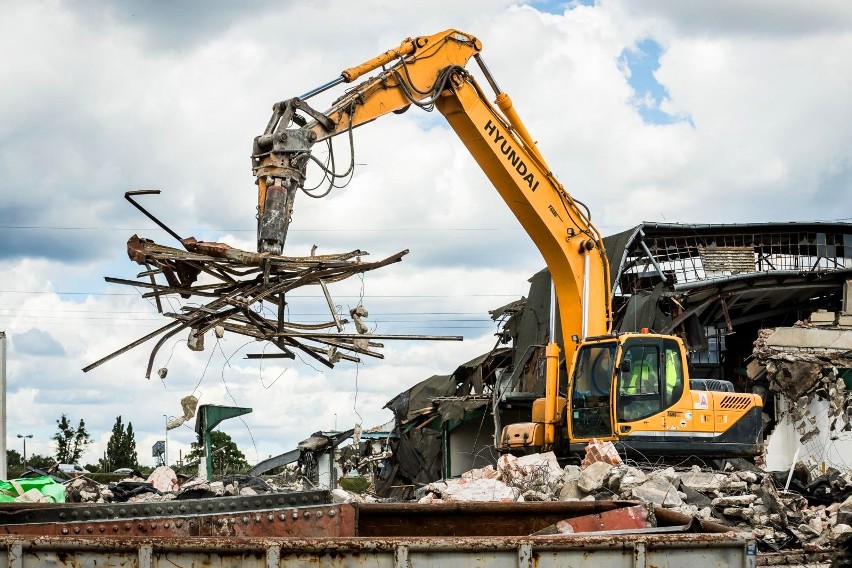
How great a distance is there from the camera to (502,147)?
15.6 meters

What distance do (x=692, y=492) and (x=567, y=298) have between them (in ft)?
15.1

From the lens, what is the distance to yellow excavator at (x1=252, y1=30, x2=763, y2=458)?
14.1m

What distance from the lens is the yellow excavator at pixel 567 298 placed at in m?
14.1

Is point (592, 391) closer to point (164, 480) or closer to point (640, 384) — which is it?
point (640, 384)

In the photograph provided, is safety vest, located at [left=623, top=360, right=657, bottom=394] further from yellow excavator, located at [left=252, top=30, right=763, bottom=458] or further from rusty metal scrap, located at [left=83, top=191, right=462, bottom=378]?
rusty metal scrap, located at [left=83, top=191, right=462, bottom=378]

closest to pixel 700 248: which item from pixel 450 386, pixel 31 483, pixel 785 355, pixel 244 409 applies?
pixel 785 355


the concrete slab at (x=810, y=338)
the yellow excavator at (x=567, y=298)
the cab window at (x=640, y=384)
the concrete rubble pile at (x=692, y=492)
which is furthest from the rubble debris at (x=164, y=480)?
the concrete slab at (x=810, y=338)

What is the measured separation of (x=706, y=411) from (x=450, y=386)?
1324cm

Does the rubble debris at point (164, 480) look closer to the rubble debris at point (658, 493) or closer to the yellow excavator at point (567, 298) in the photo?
the yellow excavator at point (567, 298)

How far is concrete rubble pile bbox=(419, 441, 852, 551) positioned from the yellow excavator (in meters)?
0.60

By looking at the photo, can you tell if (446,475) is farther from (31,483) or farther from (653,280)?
(31,483)

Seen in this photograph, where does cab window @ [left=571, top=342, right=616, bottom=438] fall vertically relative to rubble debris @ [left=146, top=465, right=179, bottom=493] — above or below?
above

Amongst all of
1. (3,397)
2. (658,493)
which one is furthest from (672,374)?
(3,397)

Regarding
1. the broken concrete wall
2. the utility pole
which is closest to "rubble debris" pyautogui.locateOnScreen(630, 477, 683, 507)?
the utility pole
